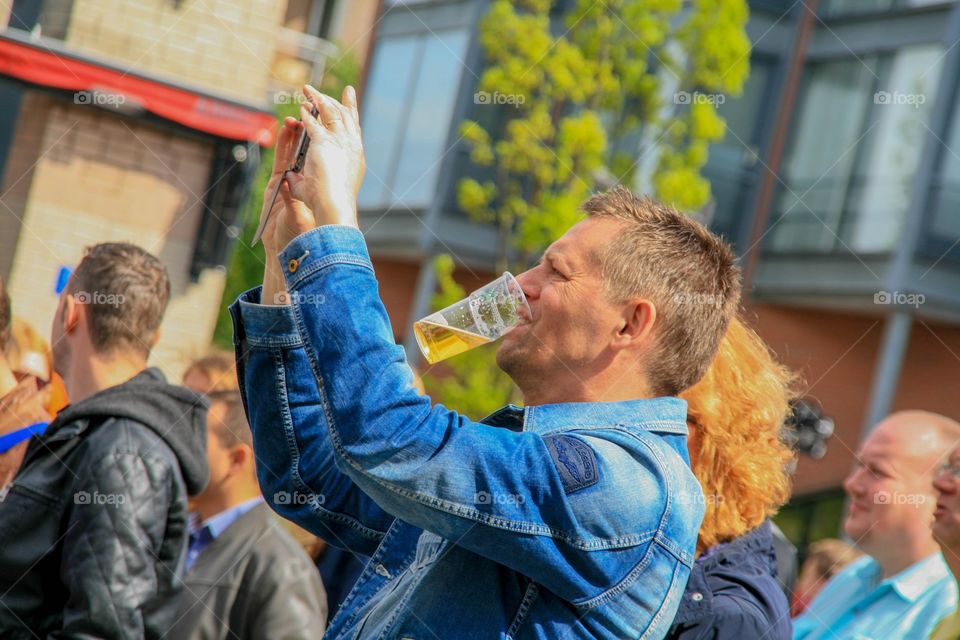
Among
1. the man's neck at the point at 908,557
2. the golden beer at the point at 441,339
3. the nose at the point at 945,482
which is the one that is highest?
the golden beer at the point at 441,339

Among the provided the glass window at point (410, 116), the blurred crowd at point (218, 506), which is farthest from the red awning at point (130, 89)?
the glass window at point (410, 116)

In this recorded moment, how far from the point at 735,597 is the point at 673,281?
1205mm

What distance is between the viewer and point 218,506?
4.57 meters

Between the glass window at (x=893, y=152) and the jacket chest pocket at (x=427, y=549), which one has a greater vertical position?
the glass window at (x=893, y=152)

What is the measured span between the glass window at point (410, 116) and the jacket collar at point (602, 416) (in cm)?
1733

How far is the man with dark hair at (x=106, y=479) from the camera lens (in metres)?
3.18

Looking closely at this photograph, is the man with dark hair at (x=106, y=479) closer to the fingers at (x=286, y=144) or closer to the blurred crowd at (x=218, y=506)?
the blurred crowd at (x=218, y=506)

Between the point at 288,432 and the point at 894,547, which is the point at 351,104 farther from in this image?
the point at 894,547

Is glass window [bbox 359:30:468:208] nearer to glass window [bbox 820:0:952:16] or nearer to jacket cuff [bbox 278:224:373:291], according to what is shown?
glass window [bbox 820:0:952:16]

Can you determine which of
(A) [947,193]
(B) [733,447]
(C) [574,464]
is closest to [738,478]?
(B) [733,447]

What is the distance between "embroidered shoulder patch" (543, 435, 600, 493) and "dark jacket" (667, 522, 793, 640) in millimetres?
1198

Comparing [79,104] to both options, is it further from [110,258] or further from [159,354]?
[110,258]

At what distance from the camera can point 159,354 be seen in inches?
316

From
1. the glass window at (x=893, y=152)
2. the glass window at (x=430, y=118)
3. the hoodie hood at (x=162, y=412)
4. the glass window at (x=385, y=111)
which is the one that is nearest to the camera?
the hoodie hood at (x=162, y=412)
